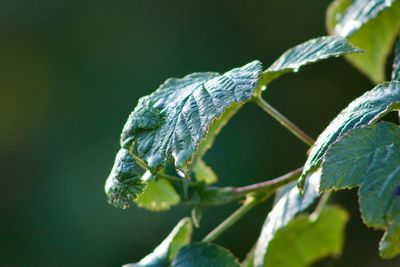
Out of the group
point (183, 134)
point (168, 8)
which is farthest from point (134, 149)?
point (168, 8)

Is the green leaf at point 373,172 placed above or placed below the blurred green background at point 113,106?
above

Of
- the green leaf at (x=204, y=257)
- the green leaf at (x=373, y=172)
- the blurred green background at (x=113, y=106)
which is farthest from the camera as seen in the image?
the blurred green background at (x=113, y=106)

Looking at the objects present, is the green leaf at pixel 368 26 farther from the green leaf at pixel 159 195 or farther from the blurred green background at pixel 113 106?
the blurred green background at pixel 113 106

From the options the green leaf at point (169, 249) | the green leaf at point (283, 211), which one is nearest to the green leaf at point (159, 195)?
the green leaf at point (169, 249)

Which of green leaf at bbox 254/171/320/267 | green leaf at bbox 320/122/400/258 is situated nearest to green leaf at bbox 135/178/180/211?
green leaf at bbox 254/171/320/267

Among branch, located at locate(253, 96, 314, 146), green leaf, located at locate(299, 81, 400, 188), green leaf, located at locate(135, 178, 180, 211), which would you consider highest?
green leaf, located at locate(299, 81, 400, 188)

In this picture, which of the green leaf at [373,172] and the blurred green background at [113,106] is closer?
the green leaf at [373,172]

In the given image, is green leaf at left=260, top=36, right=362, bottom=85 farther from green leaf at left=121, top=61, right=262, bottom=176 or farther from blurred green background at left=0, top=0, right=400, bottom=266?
blurred green background at left=0, top=0, right=400, bottom=266
